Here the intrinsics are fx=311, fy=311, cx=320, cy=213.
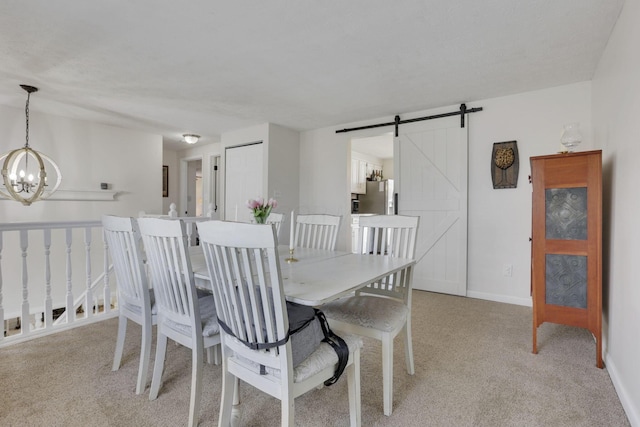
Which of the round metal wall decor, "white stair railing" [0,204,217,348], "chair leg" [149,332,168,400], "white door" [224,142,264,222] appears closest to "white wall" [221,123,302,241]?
"white door" [224,142,264,222]

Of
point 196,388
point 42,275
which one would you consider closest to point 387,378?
point 196,388

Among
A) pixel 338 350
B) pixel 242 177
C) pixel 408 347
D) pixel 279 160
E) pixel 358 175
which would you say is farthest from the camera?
pixel 358 175

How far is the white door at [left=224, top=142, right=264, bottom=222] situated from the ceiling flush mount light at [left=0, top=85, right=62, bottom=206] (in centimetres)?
218

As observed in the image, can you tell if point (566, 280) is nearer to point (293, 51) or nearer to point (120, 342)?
point (293, 51)

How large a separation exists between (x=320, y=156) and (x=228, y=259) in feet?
12.7

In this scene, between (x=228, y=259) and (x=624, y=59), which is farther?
(x=624, y=59)

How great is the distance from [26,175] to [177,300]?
3777 millimetres

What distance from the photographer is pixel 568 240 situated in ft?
7.06

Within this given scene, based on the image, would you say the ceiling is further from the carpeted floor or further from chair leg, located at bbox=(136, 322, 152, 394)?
the carpeted floor

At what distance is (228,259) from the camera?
1.13m

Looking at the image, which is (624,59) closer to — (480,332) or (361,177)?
(480,332)

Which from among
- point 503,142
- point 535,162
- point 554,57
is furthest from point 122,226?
point 503,142

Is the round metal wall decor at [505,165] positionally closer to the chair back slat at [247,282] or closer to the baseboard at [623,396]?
the baseboard at [623,396]

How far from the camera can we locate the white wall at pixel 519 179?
3104mm
